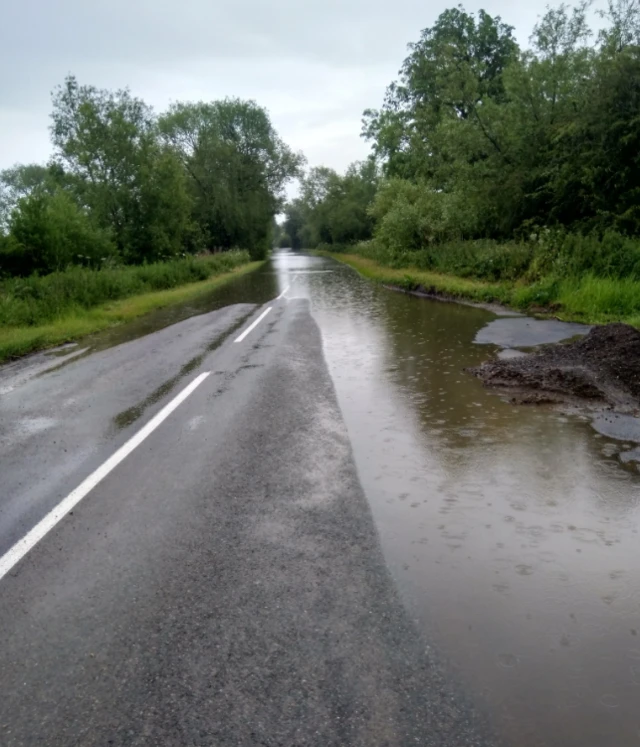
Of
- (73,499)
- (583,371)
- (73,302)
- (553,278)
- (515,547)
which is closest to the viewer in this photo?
(515,547)

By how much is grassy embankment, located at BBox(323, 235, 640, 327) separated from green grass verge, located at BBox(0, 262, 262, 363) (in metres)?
10.1

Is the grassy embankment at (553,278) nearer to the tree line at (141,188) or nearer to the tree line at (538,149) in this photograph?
the tree line at (538,149)

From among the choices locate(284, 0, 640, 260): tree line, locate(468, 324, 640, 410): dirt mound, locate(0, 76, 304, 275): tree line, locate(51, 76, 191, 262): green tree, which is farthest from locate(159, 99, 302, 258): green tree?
locate(468, 324, 640, 410): dirt mound

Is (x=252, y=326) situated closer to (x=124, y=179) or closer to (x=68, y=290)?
(x=68, y=290)

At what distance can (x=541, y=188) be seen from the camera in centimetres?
2436

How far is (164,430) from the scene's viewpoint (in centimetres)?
736

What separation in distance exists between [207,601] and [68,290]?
1858 cm

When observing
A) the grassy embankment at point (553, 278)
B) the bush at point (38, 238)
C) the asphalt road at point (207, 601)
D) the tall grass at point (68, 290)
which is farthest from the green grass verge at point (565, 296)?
the bush at point (38, 238)

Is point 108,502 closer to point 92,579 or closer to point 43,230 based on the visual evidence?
point 92,579

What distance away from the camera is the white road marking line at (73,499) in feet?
14.4

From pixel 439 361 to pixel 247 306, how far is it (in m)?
12.2

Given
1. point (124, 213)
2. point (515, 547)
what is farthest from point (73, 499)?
point (124, 213)

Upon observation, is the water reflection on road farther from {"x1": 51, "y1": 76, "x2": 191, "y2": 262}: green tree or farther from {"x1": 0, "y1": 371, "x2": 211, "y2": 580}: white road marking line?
{"x1": 51, "y1": 76, "x2": 191, "y2": 262}: green tree

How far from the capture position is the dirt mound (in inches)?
320
